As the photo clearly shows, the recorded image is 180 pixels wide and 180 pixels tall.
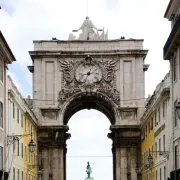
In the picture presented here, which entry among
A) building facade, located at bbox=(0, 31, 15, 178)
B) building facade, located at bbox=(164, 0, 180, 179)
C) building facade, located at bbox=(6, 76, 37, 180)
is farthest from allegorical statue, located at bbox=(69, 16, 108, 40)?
building facade, located at bbox=(164, 0, 180, 179)

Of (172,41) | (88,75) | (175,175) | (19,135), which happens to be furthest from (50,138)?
(172,41)

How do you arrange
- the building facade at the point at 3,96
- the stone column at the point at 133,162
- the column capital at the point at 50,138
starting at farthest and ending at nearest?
the column capital at the point at 50,138, the stone column at the point at 133,162, the building facade at the point at 3,96

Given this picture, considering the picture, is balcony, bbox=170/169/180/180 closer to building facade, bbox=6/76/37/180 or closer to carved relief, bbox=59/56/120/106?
building facade, bbox=6/76/37/180

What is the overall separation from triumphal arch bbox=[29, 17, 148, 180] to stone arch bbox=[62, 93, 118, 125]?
0.34ft

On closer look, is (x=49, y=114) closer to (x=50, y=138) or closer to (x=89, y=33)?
(x=50, y=138)

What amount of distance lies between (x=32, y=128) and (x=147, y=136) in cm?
1084

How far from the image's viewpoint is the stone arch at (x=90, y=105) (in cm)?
6744

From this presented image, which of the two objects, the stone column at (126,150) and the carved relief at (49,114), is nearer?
the stone column at (126,150)

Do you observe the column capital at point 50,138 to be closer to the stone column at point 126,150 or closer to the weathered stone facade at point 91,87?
the weathered stone facade at point 91,87

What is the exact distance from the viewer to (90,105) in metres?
74.6

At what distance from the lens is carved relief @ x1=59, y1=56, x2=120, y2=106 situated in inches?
2657

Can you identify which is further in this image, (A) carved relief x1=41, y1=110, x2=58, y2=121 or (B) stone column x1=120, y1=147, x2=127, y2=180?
(A) carved relief x1=41, y1=110, x2=58, y2=121

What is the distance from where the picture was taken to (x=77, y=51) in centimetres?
6788

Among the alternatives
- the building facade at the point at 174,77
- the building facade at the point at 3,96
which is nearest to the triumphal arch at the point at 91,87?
the building facade at the point at 3,96
